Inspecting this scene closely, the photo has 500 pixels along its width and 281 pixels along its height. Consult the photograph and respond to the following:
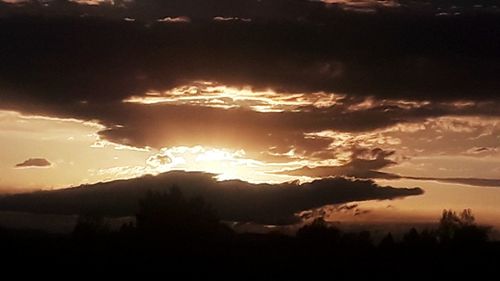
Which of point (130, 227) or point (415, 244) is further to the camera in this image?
point (130, 227)

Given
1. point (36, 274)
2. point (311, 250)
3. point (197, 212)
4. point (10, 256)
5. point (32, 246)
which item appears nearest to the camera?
point (36, 274)

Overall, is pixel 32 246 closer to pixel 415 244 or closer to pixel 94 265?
pixel 94 265

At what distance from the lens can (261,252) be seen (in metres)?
60.6

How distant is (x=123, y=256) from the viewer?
5562cm

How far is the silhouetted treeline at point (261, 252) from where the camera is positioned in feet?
177

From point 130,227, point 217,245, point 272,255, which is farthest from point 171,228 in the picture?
point 272,255

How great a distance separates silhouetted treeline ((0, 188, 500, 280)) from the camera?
5384 cm

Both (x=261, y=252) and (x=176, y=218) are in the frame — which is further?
(x=176, y=218)

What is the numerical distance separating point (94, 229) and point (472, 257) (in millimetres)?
29390

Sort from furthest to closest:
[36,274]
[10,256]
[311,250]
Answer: [311,250]
[10,256]
[36,274]

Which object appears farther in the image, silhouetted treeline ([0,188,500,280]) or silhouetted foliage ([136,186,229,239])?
silhouetted foliage ([136,186,229,239])

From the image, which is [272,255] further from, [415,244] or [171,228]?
[171,228]

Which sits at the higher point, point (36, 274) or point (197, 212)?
point (197, 212)

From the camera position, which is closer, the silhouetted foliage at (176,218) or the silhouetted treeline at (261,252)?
the silhouetted treeline at (261,252)
